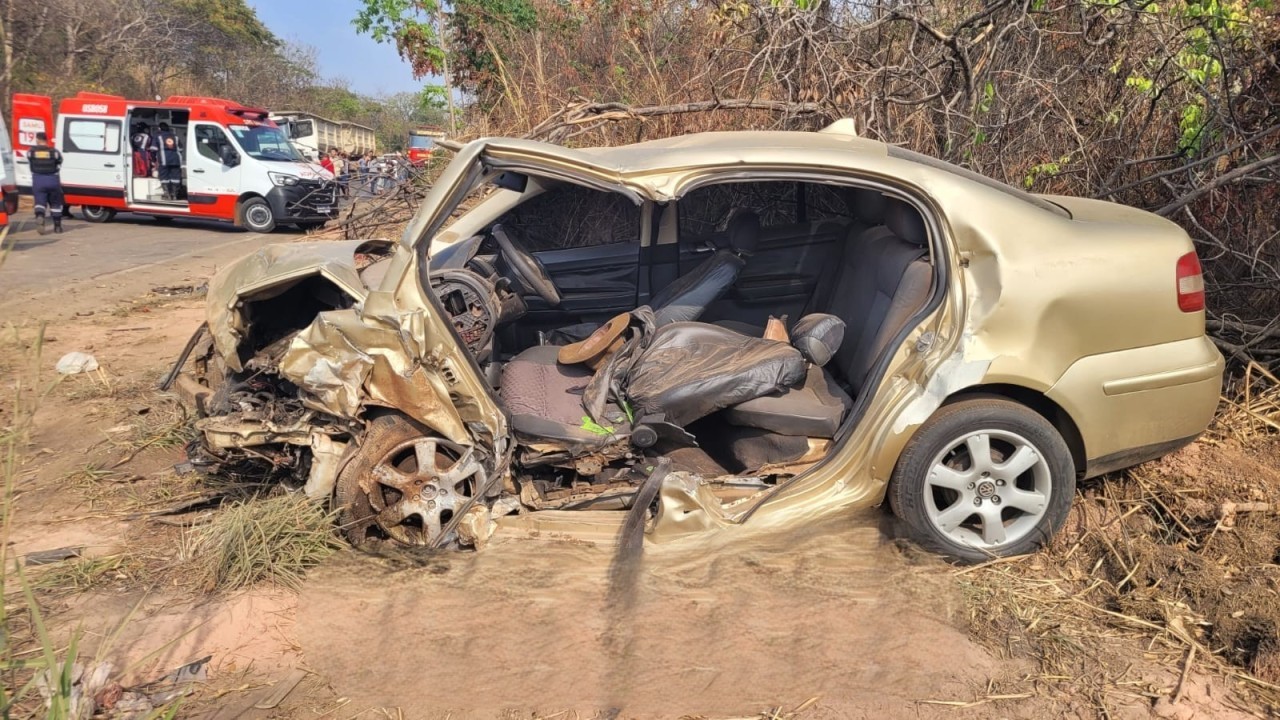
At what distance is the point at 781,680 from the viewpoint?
2.52 metres

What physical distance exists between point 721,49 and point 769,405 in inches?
165

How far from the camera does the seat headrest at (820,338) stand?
134 inches

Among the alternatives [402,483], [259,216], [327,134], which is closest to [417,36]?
[259,216]

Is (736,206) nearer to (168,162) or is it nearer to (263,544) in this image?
(263,544)

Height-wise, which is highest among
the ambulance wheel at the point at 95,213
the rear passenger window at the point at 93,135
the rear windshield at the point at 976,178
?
the rear passenger window at the point at 93,135

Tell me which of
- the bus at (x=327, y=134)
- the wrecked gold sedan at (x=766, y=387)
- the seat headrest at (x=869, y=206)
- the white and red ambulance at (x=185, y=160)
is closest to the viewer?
the wrecked gold sedan at (x=766, y=387)

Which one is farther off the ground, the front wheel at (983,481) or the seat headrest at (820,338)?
the seat headrest at (820,338)

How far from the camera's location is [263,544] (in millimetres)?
3021

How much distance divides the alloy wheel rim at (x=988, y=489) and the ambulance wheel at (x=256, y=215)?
1448 cm

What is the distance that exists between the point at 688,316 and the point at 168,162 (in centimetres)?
1515

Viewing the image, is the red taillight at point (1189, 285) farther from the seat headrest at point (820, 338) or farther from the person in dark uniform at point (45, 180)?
the person in dark uniform at point (45, 180)

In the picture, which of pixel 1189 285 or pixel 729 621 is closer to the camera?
pixel 729 621

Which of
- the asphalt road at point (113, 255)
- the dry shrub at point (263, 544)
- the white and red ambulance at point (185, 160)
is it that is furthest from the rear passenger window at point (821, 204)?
the white and red ambulance at point (185, 160)

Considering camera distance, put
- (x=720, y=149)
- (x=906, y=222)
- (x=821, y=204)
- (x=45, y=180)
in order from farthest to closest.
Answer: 1. (x=45, y=180)
2. (x=821, y=204)
3. (x=906, y=222)
4. (x=720, y=149)
